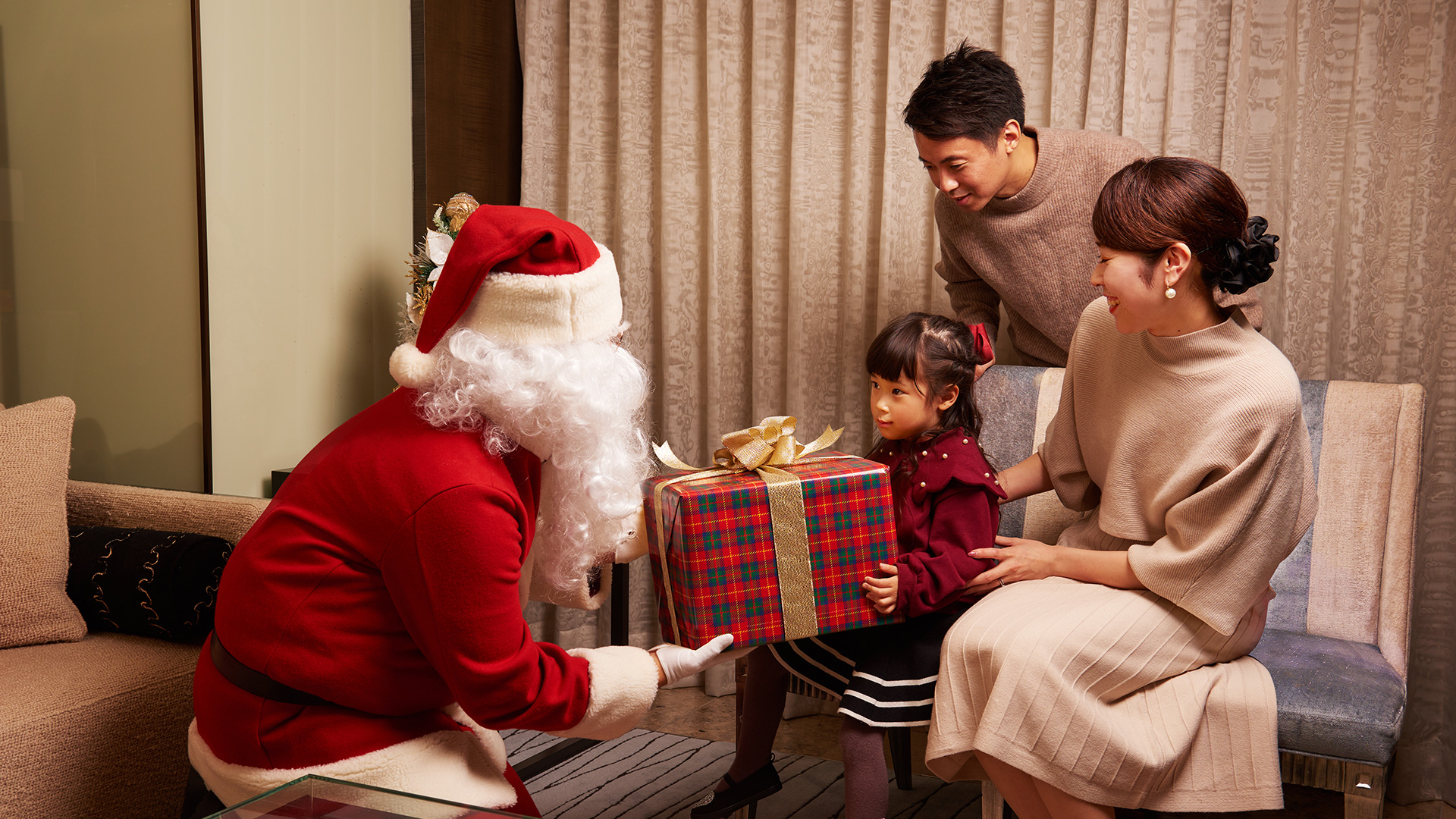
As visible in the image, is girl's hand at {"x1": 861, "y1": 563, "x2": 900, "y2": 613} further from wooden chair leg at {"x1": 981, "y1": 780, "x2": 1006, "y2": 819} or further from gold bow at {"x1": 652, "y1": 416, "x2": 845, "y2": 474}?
wooden chair leg at {"x1": 981, "y1": 780, "x2": 1006, "y2": 819}

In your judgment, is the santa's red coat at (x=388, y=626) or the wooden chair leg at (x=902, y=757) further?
the wooden chair leg at (x=902, y=757)

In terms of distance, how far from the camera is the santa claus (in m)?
1.05

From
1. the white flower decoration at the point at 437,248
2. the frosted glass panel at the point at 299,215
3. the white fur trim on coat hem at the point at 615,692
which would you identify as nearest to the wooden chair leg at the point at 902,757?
the white fur trim on coat hem at the point at 615,692

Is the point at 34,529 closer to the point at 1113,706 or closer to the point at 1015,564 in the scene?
the point at 1015,564

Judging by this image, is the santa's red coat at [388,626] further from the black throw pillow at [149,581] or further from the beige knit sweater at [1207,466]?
the beige knit sweater at [1207,466]

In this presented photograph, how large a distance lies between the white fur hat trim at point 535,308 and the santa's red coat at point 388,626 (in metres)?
0.14

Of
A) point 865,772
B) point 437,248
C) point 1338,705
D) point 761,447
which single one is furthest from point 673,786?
point 437,248

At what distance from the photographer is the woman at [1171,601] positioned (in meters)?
1.31

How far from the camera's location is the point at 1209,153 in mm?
2137

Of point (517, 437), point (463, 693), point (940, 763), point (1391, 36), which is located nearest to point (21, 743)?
point (463, 693)

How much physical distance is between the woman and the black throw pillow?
1.33 metres

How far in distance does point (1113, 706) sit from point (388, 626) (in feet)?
3.34

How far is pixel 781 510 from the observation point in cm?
130

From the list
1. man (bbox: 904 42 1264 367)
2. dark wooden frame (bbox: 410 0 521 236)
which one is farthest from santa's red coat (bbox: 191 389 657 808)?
dark wooden frame (bbox: 410 0 521 236)
